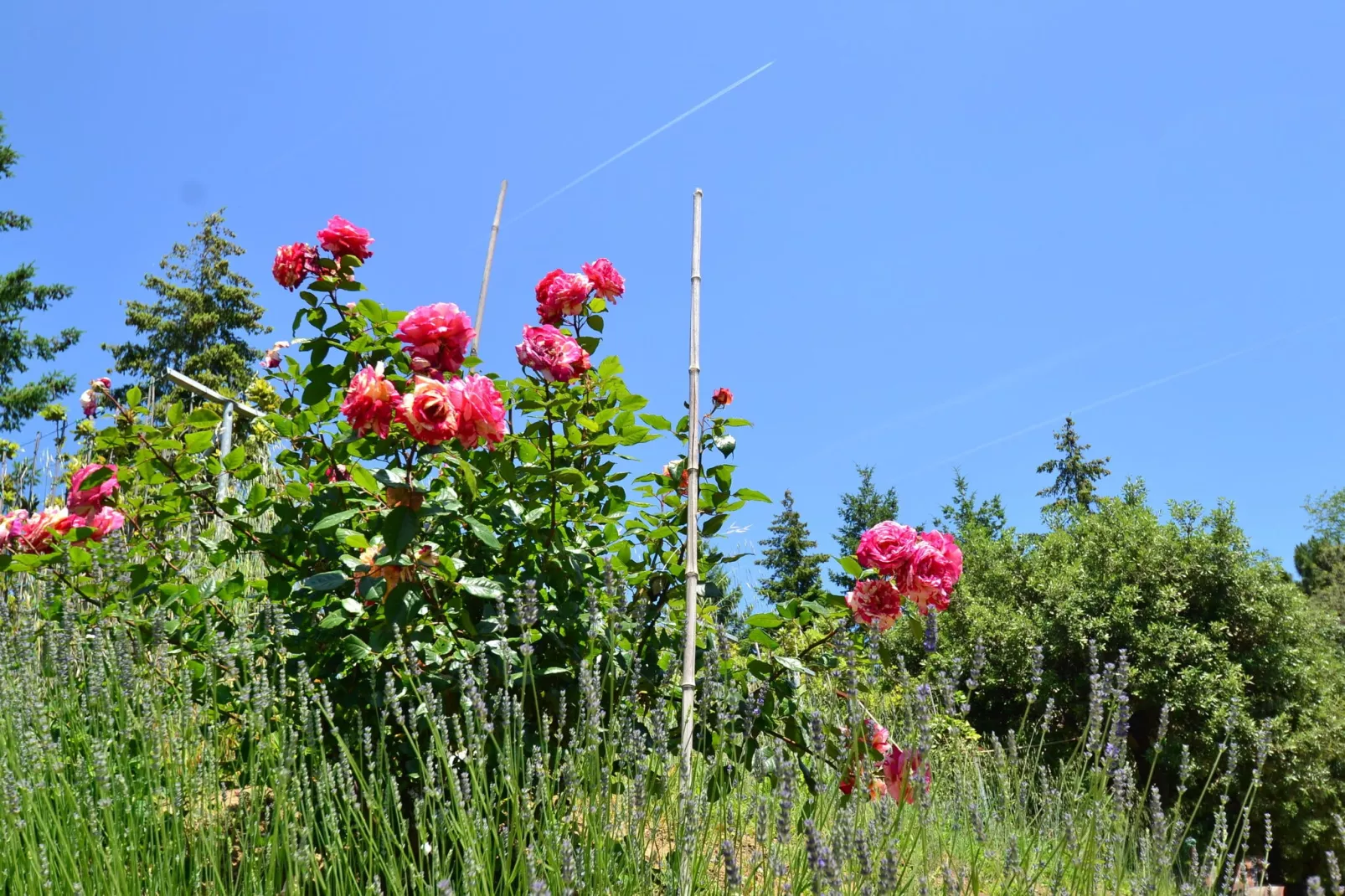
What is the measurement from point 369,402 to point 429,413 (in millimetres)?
135

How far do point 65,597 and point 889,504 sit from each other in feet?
87.7

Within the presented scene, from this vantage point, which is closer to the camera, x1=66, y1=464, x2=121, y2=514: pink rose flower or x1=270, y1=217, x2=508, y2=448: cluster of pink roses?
x1=270, y1=217, x2=508, y2=448: cluster of pink roses

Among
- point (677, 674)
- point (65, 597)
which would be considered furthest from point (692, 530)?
point (65, 597)

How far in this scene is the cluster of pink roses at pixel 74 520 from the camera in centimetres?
247

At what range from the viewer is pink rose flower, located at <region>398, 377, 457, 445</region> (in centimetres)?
181

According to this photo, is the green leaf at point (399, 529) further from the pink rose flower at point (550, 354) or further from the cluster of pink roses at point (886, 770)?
the cluster of pink roses at point (886, 770)

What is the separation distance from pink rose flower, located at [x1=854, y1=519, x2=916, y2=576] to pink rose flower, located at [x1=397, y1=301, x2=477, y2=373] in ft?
3.60

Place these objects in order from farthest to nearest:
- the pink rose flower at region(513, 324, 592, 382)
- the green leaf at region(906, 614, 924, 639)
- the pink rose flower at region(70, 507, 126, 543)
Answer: the pink rose flower at region(70, 507, 126, 543) → the green leaf at region(906, 614, 924, 639) → the pink rose flower at region(513, 324, 592, 382)

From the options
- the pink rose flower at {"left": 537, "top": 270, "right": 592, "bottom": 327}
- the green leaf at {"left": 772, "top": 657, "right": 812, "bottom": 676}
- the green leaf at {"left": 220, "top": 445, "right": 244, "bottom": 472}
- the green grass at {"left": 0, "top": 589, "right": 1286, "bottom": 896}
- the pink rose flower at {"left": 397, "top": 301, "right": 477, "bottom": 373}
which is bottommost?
the green grass at {"left": 0, "top": 589, "right": 1286, "bottom": 896}

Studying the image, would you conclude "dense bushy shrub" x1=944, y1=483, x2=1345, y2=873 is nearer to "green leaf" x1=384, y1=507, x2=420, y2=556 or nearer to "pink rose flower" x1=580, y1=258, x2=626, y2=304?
"pink rose flower" x1=580, y1=258, x2=626, y2=304

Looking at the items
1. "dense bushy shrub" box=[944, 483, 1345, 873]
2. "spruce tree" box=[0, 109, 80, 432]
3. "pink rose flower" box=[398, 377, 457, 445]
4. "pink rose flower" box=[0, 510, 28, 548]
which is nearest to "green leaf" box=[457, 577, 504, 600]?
"pink rose flower" box=[398, 377, 457, 445]

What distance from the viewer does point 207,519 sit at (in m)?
5.52

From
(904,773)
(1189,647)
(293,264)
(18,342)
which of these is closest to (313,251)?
(293,264)

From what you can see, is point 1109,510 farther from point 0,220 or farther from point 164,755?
point 0,220
